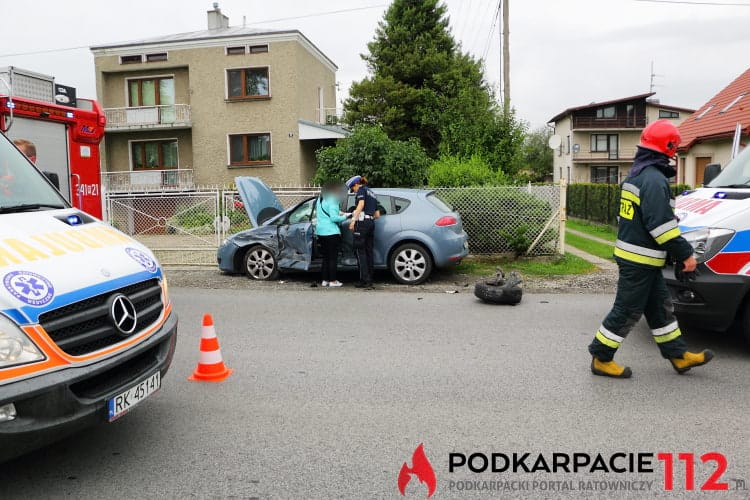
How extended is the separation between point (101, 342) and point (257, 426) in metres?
1.30

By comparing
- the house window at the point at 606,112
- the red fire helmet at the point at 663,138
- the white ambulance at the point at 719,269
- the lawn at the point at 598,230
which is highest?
the house window at the point at 606,112

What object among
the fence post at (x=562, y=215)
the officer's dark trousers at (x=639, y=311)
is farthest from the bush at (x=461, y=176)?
the officer's dark trousers at (x=639, y=311)

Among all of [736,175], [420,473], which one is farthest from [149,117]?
[420,473]

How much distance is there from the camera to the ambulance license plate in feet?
11.0

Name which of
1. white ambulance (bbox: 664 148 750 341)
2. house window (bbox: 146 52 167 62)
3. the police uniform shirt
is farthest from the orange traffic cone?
house window (bbox: 146 52 167 62)

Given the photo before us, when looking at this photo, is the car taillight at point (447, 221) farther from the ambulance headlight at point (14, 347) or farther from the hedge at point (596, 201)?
the hedge at point (596, 201)

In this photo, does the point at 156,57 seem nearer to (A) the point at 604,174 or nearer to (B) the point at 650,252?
(B) the point at 650,252

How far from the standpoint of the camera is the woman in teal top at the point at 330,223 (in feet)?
31.8

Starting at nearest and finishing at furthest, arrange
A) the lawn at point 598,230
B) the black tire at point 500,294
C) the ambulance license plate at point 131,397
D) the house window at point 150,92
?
the ambulance license plate at point 131,397, the black tire at point 500,294, the lawn at point 598,230, the house window at point 150,92

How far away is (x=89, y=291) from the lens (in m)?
3.31

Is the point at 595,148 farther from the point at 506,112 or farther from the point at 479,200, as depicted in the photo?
the point at 479,200

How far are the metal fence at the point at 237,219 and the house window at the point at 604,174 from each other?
47.9m

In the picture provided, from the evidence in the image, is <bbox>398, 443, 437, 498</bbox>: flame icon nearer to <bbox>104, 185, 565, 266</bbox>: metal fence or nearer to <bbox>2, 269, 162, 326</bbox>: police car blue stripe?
<bbox>2, 269, 162, 326</bbox>: police car blue stripe

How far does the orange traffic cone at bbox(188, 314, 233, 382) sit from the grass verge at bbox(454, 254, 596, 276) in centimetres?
642
